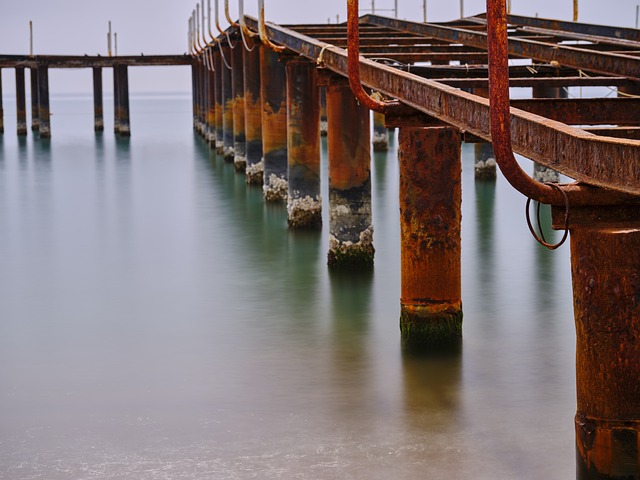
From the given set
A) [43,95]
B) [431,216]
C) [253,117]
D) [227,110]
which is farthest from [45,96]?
[431,216]

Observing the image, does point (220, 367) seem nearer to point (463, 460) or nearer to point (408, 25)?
point (463, 460)

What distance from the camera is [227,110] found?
80.9ft

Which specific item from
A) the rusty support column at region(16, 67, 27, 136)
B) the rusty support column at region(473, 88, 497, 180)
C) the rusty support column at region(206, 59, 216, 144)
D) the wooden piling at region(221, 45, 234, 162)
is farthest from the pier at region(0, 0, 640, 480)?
the rusty support column at region(16, 67, 27, 136)

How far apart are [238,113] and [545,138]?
1728cm

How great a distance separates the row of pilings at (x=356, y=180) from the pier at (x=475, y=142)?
11 mm

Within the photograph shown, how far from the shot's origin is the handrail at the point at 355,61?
672 cm

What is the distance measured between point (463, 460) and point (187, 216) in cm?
1216

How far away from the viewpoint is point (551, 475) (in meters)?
5.55

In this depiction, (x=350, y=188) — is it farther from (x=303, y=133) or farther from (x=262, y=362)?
(x=262, y=362)

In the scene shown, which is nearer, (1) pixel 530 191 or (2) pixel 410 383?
(1) pixel 530 191

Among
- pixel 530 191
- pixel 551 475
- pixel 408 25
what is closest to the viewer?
pixel 530 191

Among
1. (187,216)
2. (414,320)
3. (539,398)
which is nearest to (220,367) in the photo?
(414,320)

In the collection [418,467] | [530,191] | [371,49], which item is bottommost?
[418,467]

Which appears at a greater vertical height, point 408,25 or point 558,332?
point 408,25
